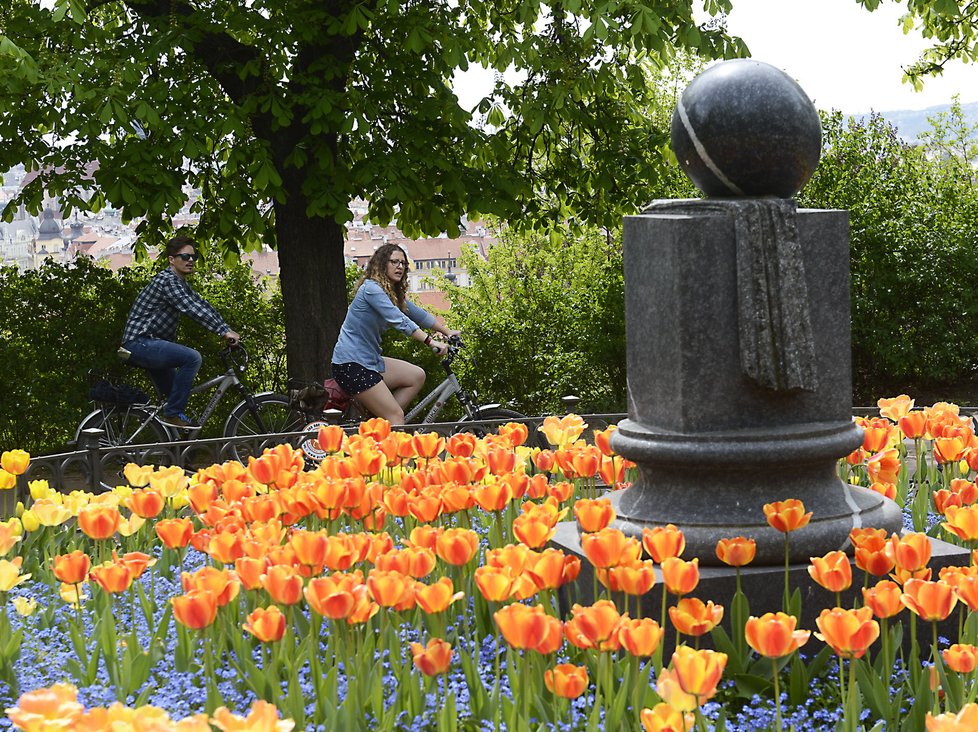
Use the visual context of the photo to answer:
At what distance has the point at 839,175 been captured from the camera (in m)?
14.0

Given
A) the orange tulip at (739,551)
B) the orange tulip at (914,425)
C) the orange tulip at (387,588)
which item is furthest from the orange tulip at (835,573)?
the orange tulip at (914,425)

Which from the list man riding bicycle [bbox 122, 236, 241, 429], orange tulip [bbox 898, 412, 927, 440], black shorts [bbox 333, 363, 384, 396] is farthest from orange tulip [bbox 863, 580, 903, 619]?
man riding bicycle [bbox 122, 236, 241, 429]

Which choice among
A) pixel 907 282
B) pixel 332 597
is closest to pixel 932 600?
pixel 332 597

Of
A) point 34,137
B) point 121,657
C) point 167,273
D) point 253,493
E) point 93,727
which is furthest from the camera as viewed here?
point 34,137

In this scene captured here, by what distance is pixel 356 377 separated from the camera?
28.5ft

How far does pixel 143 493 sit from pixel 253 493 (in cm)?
40

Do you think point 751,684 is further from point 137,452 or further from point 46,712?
point 137,452

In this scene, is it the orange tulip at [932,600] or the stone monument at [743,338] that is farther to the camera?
the stone monument at [743,338]

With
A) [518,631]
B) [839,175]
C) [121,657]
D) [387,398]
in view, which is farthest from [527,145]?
[518,631]

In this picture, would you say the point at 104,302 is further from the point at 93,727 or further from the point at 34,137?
the point at 93,727

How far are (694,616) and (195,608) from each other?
1109 mm

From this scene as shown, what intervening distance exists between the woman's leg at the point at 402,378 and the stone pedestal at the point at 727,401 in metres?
5.13

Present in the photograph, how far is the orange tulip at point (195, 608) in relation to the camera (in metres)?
2.69

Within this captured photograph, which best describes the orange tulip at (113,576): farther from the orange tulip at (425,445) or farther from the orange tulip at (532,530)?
the orange tulip at (425,445)
